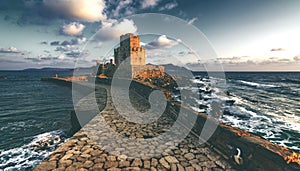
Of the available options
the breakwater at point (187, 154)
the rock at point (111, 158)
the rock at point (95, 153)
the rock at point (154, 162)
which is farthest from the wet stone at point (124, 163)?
the rock at point (95, 153)

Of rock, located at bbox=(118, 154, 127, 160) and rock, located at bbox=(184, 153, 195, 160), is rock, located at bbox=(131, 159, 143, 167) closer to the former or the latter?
rock, located at bbox=(118, 154, 127, 160)

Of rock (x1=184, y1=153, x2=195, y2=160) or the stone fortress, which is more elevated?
the stone fortress

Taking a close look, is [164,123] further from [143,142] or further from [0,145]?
[0,145]

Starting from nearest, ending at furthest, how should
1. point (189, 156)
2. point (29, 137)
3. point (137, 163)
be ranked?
point (137, 163) → point (189, 156) → point (29, 137)

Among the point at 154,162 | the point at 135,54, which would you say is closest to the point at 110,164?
the point at 154,162

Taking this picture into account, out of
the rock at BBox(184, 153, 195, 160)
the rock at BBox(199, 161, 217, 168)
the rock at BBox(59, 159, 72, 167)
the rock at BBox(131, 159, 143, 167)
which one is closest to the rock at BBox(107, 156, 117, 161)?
the rock at BBox(131, 159, 143, 167)

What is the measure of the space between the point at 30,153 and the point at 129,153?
14.9ft

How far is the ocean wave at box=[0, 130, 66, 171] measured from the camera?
204 inches

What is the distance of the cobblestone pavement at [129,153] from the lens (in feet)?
12.7

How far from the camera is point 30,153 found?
6000 millimetres

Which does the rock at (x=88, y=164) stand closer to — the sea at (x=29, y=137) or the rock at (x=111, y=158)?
the rock at (x=111, y=158)

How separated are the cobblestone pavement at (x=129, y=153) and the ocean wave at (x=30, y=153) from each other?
1.69 meters

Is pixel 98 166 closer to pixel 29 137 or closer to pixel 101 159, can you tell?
pixel 101 159

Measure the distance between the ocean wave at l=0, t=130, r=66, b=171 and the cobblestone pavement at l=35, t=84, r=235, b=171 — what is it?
1687 mm
